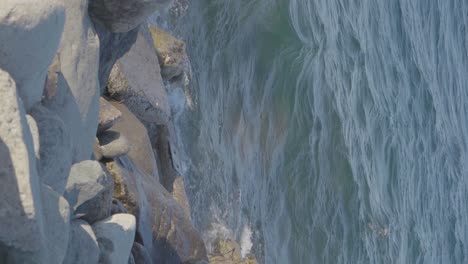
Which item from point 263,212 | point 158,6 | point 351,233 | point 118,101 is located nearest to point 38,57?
point 158,6

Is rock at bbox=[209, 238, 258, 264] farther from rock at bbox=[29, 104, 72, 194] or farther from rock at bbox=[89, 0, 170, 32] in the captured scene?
rock at bbox=[29, 104, 72, 194]

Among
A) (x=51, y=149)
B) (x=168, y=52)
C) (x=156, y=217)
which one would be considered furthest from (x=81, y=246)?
(x=168, y=52)

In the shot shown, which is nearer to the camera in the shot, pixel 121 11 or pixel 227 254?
pixel 121 11

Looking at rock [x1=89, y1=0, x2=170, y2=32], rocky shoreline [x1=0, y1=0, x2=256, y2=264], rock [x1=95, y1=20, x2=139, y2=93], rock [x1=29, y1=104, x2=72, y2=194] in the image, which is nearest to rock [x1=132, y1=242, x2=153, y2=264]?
rocky shoreline [x1=0, y1=0, x2=256, y2=264]

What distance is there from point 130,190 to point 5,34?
2.71m

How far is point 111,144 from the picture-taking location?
565 centimetres

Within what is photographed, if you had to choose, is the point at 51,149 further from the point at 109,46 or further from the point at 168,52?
the point at 168,52

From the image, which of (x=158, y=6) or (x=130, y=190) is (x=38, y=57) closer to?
(x=158, y=6)

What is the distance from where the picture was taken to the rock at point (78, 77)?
4215 millimetres

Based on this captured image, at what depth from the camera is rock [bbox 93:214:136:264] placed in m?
4.04

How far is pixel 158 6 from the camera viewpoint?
15.6 feet

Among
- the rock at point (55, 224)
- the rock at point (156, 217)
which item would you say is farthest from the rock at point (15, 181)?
the rock at point (156, 217)

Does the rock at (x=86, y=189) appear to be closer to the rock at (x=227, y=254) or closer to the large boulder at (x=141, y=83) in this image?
the large boulder at (x=141, y=83)

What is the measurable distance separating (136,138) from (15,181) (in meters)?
3.82
